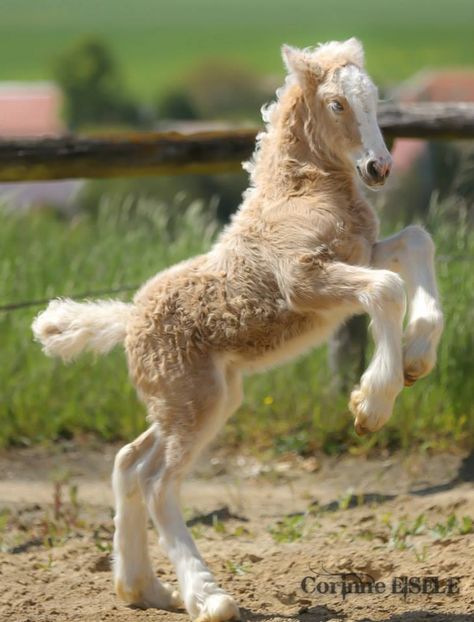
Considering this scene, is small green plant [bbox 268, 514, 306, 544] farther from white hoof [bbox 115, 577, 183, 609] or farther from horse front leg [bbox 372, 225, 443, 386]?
horse front leg [bbox 372, 225, 443, 386]

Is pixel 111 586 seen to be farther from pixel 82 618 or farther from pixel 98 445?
pixel 98 445

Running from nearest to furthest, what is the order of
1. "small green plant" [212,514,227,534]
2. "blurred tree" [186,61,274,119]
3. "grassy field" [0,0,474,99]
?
"small green plant" [212,514,227,534]
"blurred tree" [186,61,274,119]
"grassy field" [0,0,474,99]

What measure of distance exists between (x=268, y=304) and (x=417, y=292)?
21.0 inches

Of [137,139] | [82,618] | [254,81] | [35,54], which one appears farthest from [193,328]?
[35,54]

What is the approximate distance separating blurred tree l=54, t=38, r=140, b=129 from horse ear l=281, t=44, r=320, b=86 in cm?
2405

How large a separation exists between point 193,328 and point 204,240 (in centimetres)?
304

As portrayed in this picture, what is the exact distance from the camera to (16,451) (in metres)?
6.77

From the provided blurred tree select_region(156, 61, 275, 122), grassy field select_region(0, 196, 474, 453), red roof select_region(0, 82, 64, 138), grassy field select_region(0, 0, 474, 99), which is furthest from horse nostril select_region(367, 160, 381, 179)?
grassy field select_region(0, 0, 474, 99)

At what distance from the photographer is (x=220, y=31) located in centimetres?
6075

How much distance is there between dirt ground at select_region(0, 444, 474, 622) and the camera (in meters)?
4.41

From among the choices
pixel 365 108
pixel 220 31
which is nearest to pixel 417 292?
pixel 365 108

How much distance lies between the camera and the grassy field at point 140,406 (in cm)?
661

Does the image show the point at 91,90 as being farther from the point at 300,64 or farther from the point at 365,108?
the point at 365,108

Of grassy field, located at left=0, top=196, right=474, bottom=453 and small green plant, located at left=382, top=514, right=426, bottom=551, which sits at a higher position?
grassy field, located at left=0, top=196, right=474, bottom=453
